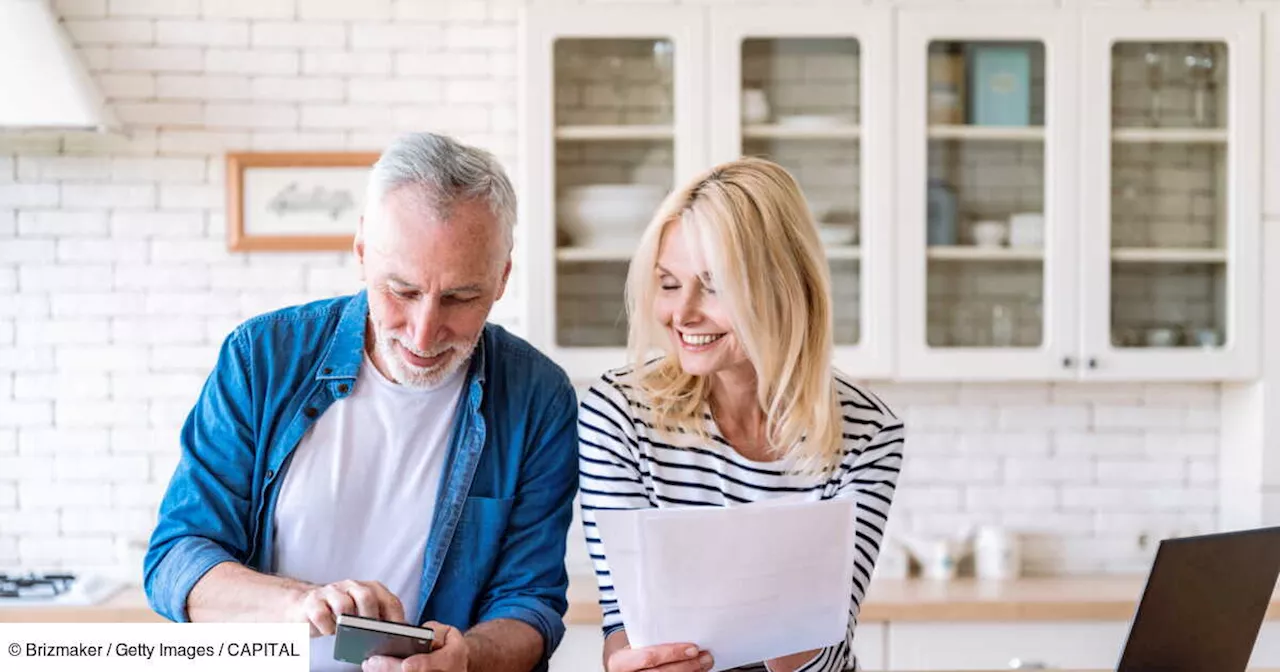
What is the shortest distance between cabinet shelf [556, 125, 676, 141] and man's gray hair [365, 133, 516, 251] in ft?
4.90

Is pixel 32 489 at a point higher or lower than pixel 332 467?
lower

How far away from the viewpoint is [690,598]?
162 cm

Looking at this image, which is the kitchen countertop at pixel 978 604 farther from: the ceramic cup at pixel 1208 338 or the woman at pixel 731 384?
the woman at pixel 731 384

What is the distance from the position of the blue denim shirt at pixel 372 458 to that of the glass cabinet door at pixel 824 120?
59.0 inches

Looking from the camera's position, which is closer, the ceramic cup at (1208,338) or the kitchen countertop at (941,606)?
the kitchen countertop at (941,606)

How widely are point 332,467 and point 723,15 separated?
6.11 ft

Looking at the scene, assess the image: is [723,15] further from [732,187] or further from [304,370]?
[304,370]

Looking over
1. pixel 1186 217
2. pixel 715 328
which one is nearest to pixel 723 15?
pixel 1186 217

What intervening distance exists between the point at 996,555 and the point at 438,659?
226 centimetres

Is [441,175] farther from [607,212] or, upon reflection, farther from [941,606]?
[941,606]

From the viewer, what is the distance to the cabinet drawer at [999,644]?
10.4 feet

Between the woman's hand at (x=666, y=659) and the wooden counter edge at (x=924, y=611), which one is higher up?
the woman's hand at (x=666, y=659)

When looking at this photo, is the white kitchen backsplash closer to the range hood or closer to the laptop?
the range hood

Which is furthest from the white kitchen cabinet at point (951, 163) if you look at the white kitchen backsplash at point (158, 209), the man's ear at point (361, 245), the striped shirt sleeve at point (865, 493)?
the man's ear at point (361, 245)
